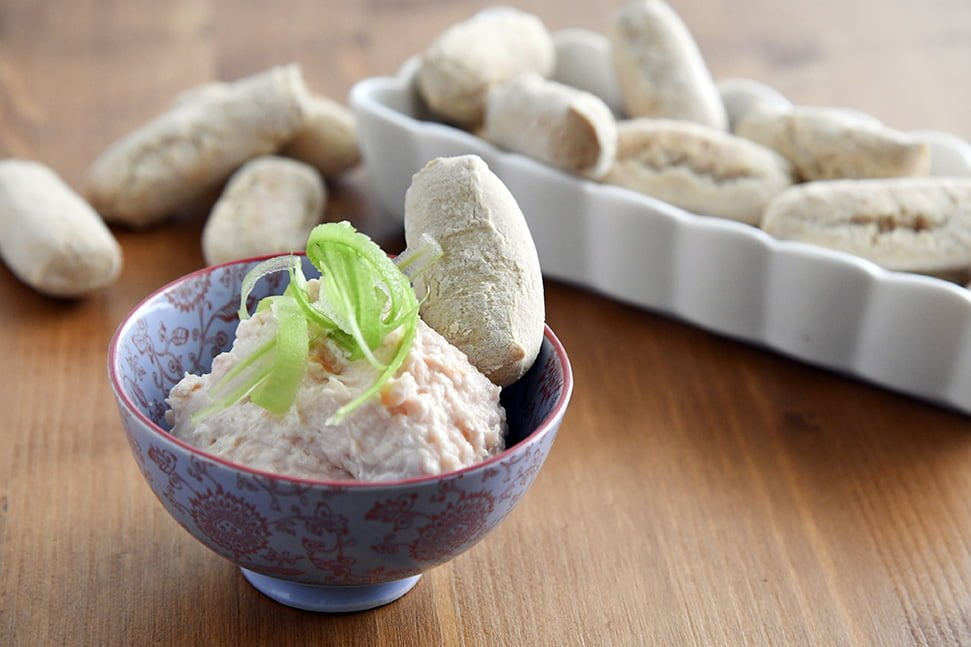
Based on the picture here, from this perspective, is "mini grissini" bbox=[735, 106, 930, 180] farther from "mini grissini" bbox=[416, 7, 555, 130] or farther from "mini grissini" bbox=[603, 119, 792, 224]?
"mini grissini" bbox=[416, 7, 555, 130]

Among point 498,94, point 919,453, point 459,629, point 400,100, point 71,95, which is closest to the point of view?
point 459,629

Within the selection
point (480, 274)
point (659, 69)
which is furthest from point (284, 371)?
point (659, 69)

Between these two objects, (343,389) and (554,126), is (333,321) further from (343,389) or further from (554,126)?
(554,126)

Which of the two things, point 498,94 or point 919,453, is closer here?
point 919,453

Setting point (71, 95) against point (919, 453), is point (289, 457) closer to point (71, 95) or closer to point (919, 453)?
point (919, 453)

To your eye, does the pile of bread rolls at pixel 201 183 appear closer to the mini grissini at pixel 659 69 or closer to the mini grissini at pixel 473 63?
the mini grissini at pixel 473 63

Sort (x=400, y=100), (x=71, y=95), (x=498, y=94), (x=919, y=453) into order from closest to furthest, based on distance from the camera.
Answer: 1. (x=919, y=453)
2. (x=498, y=94)
3. (x=400, y=100)
4. (x=71, y=95)

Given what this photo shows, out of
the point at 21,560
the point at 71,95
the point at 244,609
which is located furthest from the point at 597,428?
the point at 71,95
